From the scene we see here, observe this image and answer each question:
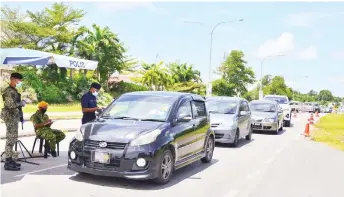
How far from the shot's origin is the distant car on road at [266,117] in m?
18.8

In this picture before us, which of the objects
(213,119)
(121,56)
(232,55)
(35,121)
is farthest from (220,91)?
(35,121)

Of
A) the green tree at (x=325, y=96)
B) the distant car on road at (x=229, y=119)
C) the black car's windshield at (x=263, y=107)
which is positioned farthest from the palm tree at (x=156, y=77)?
the green tree at (x=325, y=96)

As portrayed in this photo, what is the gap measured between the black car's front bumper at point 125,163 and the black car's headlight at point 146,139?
8 centimetres

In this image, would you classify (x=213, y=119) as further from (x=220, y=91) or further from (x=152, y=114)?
(x=220, y=91)

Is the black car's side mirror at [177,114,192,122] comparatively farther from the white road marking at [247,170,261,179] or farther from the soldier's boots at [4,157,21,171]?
the soldier's boots at [4,157,21,171]

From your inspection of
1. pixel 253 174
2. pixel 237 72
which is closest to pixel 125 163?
pixel 253 174

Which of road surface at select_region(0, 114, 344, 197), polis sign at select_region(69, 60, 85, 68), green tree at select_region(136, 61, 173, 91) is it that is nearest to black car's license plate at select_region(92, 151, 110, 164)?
road surface at select_region(0, 114, 344, 197)

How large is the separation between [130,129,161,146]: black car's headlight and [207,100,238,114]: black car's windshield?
7.38m

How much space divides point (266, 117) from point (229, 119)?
580cm

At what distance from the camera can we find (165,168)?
7.49 m

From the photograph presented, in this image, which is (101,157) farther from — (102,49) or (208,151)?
(102,49)

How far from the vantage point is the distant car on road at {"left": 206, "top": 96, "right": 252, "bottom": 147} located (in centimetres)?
1325

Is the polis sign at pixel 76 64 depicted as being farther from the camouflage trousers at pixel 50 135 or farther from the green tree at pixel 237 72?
the green tree at pixel 237 72

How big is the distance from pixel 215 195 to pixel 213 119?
22.3 feet
